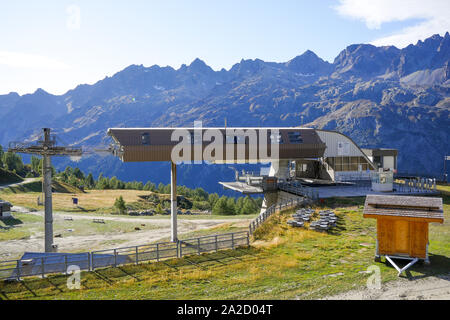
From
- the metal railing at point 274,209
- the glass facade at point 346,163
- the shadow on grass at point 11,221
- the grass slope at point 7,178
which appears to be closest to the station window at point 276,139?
the metal railing at point 274,209

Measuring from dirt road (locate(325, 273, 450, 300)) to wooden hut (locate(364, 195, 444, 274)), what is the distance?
1.62 meters

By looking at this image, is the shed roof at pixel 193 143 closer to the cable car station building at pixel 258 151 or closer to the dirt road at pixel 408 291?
the cable car station building at pixel 258 151

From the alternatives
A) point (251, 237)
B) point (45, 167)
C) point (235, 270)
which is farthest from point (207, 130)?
point (235, 270)

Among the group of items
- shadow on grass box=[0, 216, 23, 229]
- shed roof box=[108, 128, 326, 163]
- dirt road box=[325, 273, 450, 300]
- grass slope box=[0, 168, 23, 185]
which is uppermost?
shed roof box=[108, 128, 326, 163]

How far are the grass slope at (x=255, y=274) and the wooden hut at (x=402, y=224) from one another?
83 centimetres

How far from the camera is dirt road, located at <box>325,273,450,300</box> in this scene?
48.7 ft

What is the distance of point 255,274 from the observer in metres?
18.9

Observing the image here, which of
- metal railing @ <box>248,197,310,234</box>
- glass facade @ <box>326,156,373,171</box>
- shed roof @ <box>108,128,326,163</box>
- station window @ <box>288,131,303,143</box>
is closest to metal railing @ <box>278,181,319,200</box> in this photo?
metal railing @ <box>248,197,310,234</box>

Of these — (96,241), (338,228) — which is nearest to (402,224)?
(338,228)

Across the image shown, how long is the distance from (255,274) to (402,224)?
8.67 m

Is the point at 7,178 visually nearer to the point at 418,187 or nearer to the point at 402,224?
the point at 418,187

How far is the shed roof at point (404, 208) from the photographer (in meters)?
17.9

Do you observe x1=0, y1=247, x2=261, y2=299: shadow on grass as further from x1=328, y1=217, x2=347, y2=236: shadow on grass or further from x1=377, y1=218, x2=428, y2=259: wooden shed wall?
x1=377, y1=218, x2=428, y2=259: wooden shed wall
